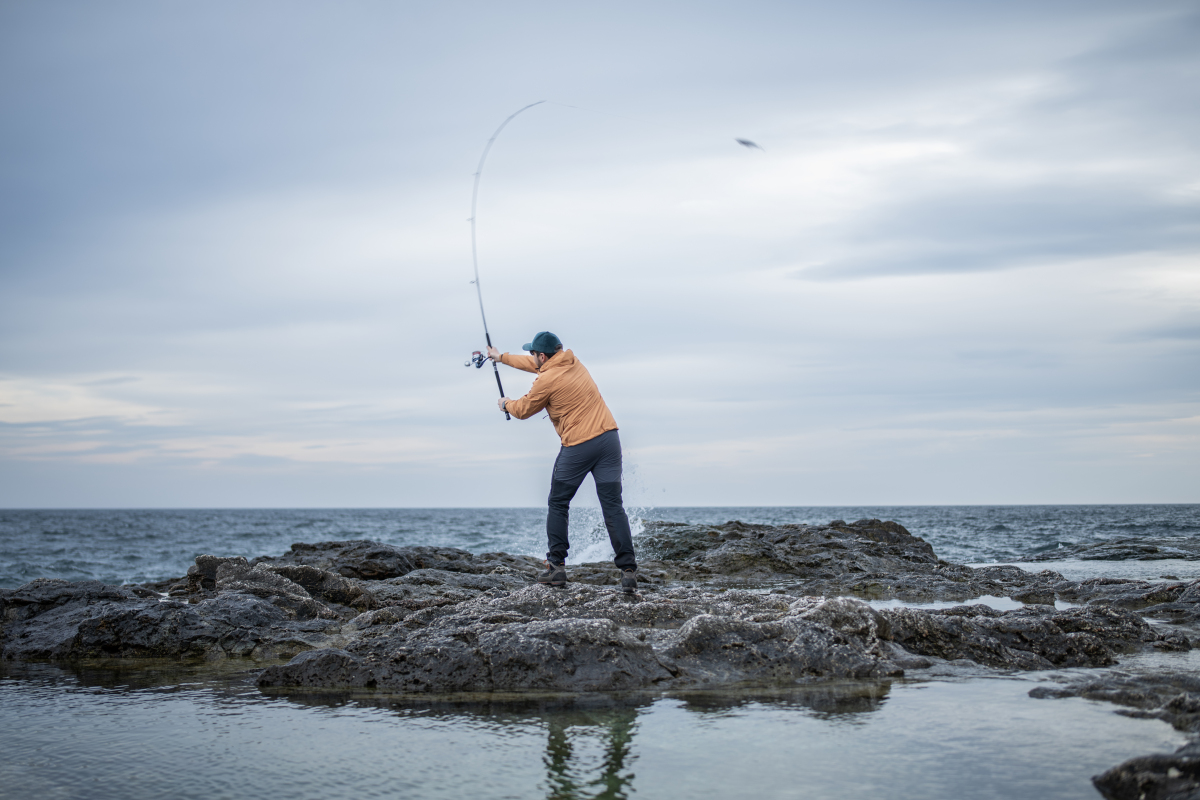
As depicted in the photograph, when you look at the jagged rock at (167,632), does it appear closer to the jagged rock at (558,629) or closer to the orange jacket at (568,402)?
the jagged rock at (558,629)

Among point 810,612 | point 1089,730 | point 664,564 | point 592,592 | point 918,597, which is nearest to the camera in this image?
point 1089,730

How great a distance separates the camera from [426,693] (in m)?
4.16

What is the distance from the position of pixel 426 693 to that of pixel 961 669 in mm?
2794

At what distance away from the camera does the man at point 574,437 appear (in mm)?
6695

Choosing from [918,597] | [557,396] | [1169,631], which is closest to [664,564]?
[918,597]

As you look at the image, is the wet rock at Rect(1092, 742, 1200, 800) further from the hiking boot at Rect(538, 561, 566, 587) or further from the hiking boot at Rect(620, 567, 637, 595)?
the hiking boot at Rect(538, 561, 566, 587)

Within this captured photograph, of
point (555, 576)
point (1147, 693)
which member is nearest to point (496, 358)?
point (555, 576)

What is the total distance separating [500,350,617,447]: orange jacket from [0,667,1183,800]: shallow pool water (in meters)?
3.01

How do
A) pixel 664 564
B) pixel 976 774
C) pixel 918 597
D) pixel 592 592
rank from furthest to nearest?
pixel 664 564 → pixel 918 597 → pixel 592 592 → pixel 976 774

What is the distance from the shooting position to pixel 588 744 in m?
3.15

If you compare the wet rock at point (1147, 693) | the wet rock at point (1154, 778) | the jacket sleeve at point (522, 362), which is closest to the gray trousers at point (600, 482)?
the jacket sleeve at point (522, 362)

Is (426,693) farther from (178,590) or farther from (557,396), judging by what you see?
(178,590)

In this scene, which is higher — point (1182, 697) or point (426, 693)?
point (1182, 697)

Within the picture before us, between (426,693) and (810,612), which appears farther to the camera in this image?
(810,612)
